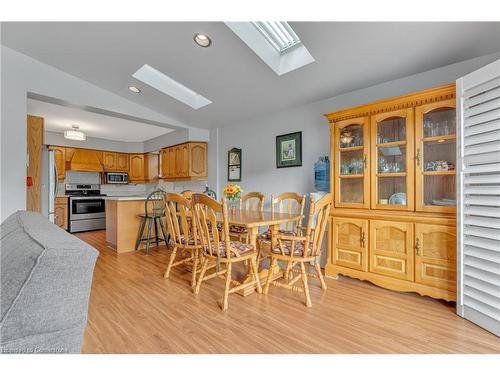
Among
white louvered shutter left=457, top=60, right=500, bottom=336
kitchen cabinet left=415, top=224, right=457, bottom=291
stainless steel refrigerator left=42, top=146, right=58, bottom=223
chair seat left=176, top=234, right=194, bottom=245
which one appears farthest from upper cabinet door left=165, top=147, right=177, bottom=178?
white louvered shutter left=457, top=60, right=500, bottom=336

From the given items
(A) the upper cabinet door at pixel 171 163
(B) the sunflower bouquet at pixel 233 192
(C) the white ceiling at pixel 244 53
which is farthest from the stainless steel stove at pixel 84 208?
(B) the sunflower bouquet at pixel 233 192

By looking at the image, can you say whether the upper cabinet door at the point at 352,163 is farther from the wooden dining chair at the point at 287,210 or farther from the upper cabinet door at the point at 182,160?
the upper cabinet door at the point at 182,160

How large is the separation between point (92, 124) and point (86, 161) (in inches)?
59.3

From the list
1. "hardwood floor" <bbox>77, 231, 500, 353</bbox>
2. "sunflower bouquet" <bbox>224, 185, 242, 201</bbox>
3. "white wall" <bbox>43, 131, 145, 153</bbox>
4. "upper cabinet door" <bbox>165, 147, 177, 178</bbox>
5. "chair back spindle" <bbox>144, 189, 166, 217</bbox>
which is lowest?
"hardwood floor" <bbox>77, 231, 500, 353</bbox>

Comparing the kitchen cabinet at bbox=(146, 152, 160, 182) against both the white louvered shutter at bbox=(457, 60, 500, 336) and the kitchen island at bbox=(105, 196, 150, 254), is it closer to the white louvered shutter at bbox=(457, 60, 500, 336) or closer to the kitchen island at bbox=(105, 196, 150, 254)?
the kitchen island at bbox=(105, 196, 150, 254)

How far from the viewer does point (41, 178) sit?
11.5 feet

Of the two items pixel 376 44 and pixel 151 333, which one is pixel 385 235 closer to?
pixel 376 44

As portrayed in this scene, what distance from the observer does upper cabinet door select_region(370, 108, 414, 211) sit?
7.81ft

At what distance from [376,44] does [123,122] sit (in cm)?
454

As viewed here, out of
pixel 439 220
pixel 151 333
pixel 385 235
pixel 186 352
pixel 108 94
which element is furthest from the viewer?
pixel 108 94

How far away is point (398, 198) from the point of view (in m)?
2.51

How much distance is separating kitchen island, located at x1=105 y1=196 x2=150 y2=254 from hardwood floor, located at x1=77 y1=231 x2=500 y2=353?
1.51 meters

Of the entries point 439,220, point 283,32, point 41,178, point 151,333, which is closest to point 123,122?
point 41,178
